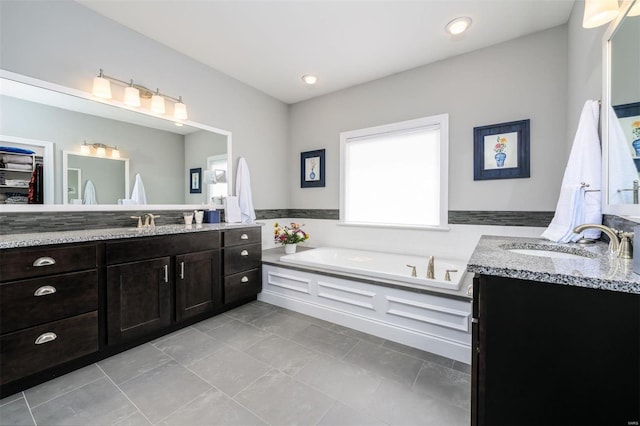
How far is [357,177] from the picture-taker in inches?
139

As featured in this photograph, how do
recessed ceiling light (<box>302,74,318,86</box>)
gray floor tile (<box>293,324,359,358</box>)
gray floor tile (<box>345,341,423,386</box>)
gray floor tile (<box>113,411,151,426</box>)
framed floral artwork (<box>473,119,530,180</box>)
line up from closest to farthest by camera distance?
gray floor tile (<box>113,411,151,426</box>) < gray floor tile (<box>345,341,423,386</box>) < gray floor tile (<box>293,324,359,358</box>) < framed floral artwork (<box>473,119,530,180</box>) < recessed ceiling light (<box>302,74,318,86</box>)

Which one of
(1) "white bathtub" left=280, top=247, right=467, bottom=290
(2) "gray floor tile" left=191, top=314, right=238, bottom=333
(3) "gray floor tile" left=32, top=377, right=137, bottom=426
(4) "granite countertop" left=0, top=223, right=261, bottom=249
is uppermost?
(4) "granite countertop" left=0, top=223, right=261, bottom=249

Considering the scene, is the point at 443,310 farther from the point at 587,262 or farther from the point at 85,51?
the point at 85,51

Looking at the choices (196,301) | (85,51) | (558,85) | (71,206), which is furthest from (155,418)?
(558,85)

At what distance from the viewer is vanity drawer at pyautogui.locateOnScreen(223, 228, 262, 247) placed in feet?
8.82

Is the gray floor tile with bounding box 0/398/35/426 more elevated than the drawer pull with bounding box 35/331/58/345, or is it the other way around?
the drawer pull with bounding box 35/331/58/345

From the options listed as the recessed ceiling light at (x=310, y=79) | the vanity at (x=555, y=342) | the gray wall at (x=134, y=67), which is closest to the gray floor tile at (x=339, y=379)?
the vanity at (x=555, y=342)

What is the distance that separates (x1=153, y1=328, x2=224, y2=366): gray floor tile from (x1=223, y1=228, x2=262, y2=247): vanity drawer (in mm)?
858

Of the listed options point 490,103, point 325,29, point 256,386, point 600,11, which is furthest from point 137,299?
point 490,103

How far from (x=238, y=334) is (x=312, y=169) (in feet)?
7.81

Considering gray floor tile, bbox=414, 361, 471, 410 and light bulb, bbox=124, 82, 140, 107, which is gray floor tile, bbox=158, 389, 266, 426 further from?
light bulb, bbox=124, 82, 140, 107

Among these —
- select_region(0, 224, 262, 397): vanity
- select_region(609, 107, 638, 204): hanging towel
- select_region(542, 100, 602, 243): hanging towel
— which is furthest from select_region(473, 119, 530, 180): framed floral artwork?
select_region(0, 224, 262, 397): vanity

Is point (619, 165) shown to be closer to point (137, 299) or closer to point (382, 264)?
point (382, 264)

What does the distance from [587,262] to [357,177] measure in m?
2.67
